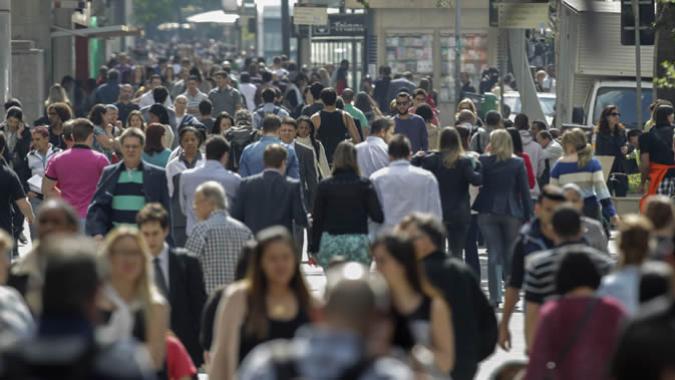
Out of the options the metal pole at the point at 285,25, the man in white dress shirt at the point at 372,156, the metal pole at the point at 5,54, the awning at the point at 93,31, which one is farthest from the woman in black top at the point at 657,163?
the metal pole at the point at 285,25

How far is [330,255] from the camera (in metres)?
13.4

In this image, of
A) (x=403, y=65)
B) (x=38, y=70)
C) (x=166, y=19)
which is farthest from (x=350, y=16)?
(x=166, y=19)

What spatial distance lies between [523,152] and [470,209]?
7.36 ft

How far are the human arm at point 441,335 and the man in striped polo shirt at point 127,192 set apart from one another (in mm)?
5458

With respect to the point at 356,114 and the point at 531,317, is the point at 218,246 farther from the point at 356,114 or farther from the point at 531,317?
the point at 356,114

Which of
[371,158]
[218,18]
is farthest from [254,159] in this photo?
[218,18]

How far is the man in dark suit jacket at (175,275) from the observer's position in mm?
9828

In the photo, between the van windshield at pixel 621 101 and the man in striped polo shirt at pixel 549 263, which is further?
the van windshield at pixel 621 101

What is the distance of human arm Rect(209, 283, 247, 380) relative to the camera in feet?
26.1

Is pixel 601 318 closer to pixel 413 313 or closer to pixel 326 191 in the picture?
pixel 413 313

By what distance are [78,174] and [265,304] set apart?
7377 millimetres

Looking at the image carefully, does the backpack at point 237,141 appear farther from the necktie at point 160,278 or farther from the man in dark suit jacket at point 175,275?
the necktie at point 160,278

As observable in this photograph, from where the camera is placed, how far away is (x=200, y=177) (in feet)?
45.9

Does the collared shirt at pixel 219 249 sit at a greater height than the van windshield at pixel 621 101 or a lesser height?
lesser
